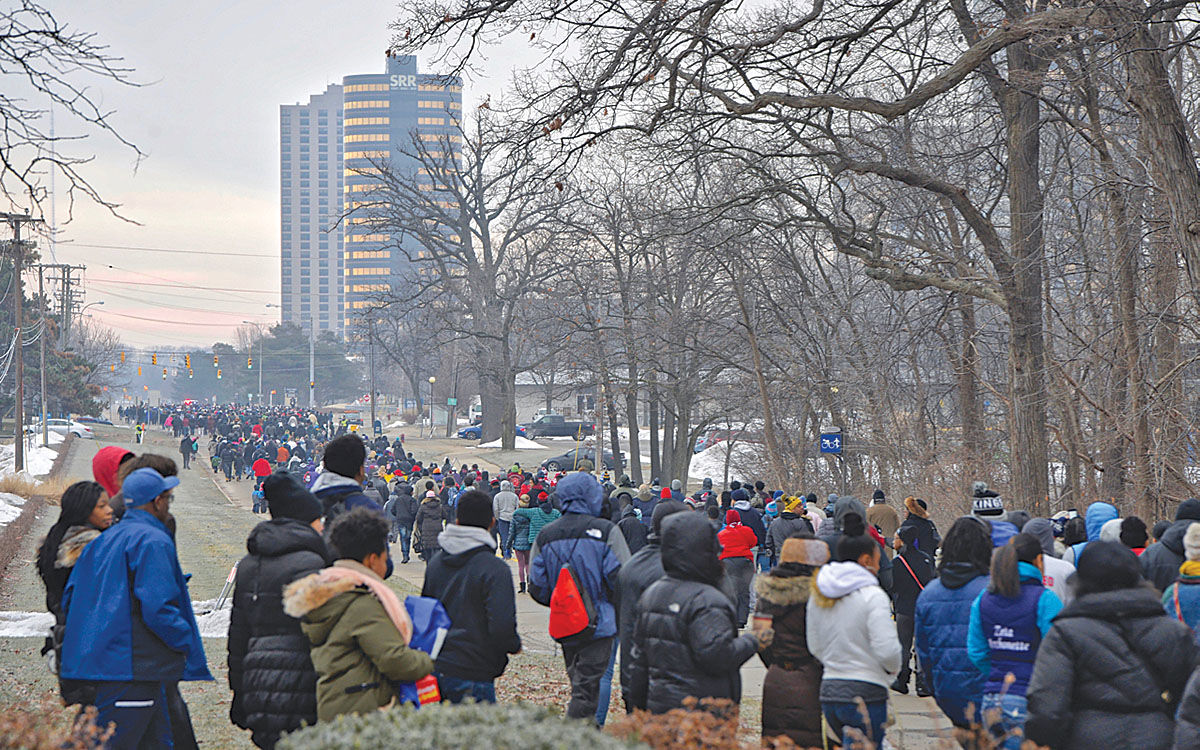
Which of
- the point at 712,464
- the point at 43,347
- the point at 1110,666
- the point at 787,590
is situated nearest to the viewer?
the point at 1110,666

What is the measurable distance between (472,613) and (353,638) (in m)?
1.30

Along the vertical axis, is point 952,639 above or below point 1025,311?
below

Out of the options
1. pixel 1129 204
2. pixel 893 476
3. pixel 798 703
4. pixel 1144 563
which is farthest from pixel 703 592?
pixel 893 476

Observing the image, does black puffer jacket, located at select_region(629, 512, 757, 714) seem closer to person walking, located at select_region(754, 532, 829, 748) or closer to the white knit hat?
person walking, located at select_region(754, 532, 829, 748)

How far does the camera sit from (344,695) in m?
4.63

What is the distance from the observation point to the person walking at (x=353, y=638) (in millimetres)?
4539

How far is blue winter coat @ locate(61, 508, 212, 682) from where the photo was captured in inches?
207

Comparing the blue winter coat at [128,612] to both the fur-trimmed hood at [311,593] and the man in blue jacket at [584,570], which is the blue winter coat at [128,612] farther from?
the man in blue jacket at [584,570]

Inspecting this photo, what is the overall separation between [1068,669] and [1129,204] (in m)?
15.7

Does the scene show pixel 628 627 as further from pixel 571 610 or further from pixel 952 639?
pixel 952 639

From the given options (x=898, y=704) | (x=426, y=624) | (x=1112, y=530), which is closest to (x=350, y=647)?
(x=426, y=624)

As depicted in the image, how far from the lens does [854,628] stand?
5.46m

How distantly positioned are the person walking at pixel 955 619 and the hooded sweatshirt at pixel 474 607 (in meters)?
2.27

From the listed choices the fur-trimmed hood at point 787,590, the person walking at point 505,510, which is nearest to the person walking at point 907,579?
the fur-trimmed hood at point 787,590
